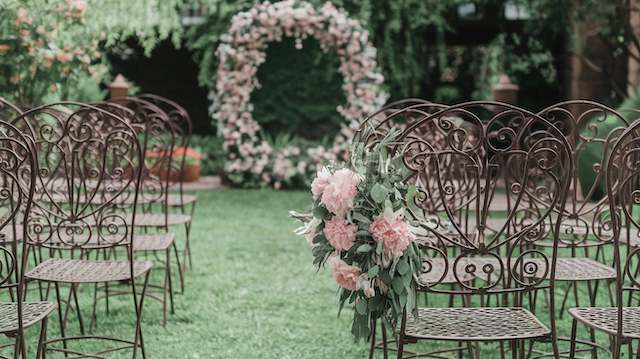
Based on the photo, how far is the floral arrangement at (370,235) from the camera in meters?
2.60

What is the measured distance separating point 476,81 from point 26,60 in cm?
726

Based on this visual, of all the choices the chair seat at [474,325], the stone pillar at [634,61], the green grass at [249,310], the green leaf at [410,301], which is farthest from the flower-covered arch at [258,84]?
the green leaf at [410,301]

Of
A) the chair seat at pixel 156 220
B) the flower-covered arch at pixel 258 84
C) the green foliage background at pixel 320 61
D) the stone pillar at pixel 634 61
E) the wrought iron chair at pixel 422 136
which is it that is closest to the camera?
the wrought iron chair at pixel 422 136

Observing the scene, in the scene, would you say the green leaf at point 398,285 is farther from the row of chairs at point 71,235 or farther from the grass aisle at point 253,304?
the grass aisle at point 253,304

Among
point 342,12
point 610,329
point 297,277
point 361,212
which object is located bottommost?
Result: point 297,277

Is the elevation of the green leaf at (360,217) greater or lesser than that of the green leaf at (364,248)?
greater

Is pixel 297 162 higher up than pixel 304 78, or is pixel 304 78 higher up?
pixel 304 78

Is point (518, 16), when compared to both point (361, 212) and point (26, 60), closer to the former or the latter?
point (26, 60)

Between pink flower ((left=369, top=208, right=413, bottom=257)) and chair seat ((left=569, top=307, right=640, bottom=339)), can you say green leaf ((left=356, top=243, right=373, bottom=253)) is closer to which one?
pink flower ((left=369, top=208, right=413, bottom=257))

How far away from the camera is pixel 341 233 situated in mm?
2627

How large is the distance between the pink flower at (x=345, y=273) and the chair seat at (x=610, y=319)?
73 centimetres

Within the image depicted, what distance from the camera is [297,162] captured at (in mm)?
10852

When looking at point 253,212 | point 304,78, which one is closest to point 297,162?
point 304,78

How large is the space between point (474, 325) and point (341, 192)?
0.63 m
